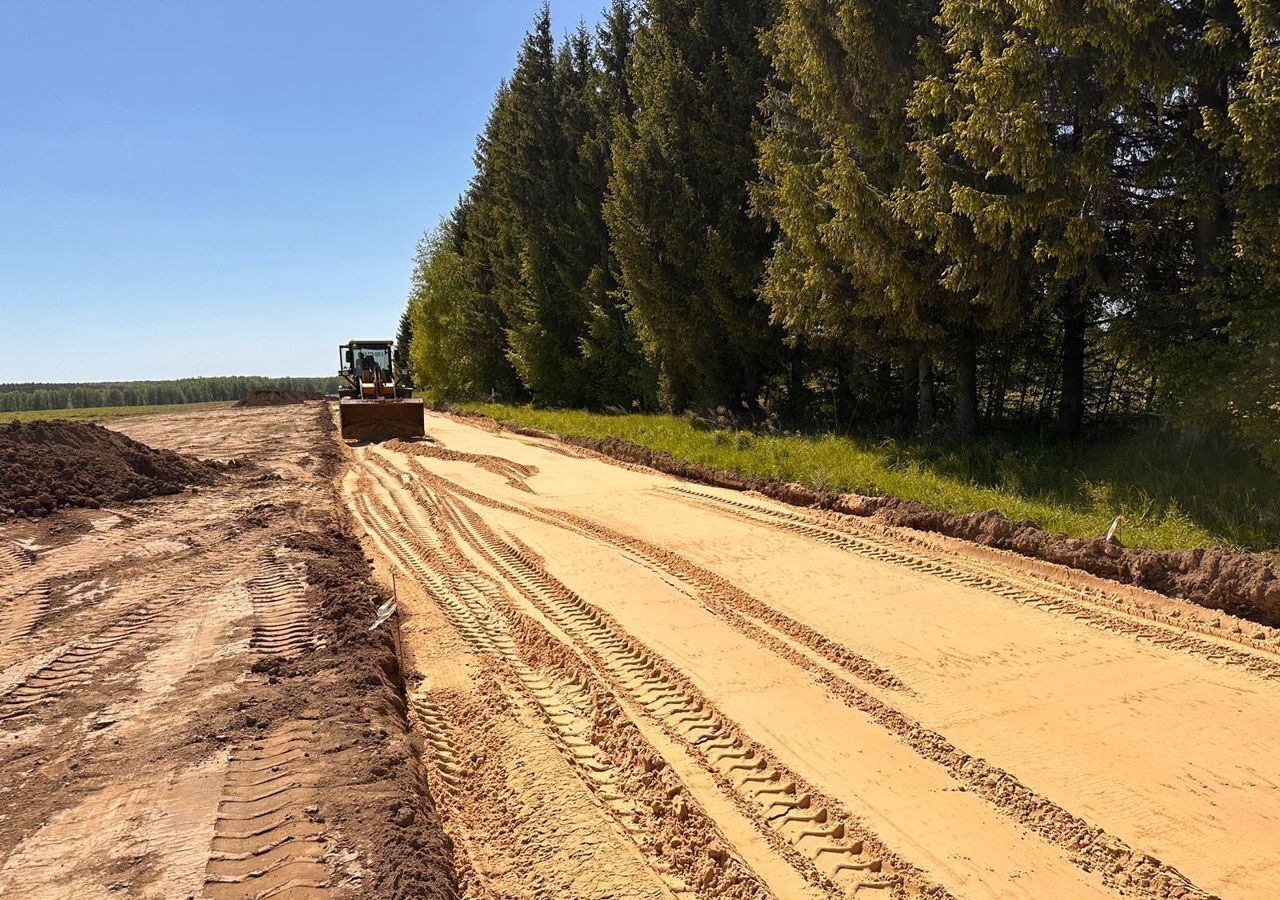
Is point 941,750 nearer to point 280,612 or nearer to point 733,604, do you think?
point 733,604

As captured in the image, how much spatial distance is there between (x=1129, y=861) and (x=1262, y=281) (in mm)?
6977

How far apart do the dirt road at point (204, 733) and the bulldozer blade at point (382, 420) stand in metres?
13.5

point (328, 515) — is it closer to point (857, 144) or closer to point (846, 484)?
point (846, 484)

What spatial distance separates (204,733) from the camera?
3.90m

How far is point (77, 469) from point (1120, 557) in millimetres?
13834

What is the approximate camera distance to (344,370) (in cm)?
2738

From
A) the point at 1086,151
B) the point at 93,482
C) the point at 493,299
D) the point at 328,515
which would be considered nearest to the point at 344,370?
the point at 493,299

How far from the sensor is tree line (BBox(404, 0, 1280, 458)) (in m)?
7.68

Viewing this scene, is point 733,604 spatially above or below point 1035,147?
below

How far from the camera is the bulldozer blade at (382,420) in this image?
21.3 m

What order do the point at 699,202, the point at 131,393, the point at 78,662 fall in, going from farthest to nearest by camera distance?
the point at 131,393 < the point at 699,202 < the point at 78,662

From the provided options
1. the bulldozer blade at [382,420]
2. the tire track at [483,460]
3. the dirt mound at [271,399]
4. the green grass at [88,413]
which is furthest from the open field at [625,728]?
the green grass at [88,413]

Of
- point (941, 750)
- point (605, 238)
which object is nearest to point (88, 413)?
point (605, 238)

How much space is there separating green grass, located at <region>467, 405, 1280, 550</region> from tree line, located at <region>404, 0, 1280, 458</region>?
72 cm
